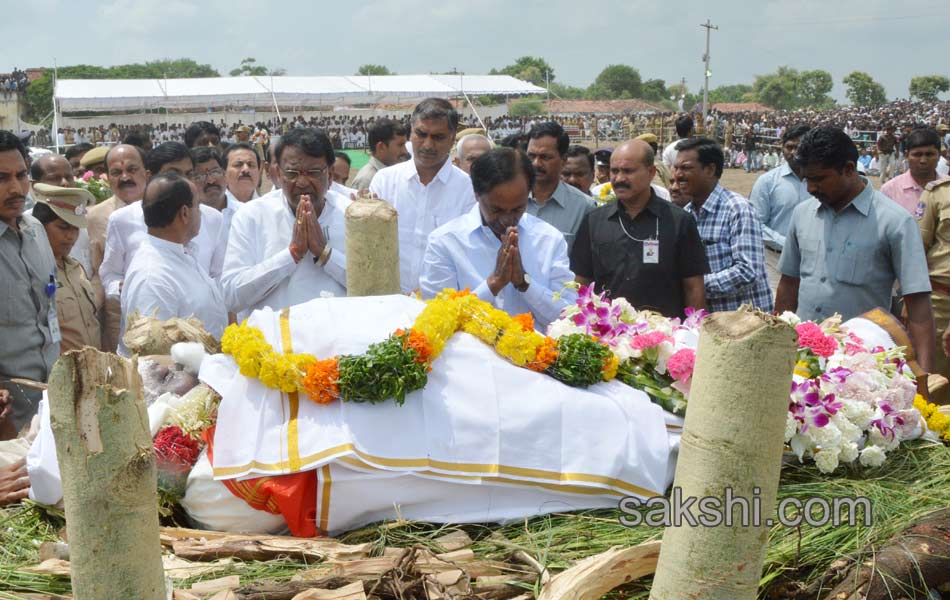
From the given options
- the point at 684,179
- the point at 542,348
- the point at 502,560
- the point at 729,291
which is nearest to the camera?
the point at 502,560

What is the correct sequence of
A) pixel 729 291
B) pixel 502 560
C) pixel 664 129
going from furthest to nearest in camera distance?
pixel 664 129 → pixel 729 291 → pixel 502 560

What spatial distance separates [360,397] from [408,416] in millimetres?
201

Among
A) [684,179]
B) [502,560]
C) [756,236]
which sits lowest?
[502,560]

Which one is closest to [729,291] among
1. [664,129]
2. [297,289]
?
[297,289]

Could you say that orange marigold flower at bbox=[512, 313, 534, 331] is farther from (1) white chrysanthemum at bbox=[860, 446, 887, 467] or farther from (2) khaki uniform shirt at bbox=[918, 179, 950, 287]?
(2) khaki uniform shirt at bbox=[918, 179, 950, 287]

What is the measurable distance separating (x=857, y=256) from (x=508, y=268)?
6.87ft

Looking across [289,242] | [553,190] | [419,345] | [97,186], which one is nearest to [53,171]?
[97,186]

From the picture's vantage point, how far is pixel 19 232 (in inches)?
177

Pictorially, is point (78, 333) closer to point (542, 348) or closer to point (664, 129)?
point (542, 348)

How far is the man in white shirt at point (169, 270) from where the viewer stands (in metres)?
4.57

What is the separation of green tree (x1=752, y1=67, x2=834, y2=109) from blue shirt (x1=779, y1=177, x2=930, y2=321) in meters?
120

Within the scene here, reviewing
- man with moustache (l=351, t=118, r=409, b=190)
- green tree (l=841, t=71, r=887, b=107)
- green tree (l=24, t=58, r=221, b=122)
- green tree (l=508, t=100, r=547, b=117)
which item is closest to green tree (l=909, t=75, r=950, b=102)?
green tree (l=841, t=71, r=887, b=107)

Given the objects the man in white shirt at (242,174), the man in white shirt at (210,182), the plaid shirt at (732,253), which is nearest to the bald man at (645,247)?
the plaid shirt at (732,253)

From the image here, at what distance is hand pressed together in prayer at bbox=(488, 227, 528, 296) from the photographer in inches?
161
